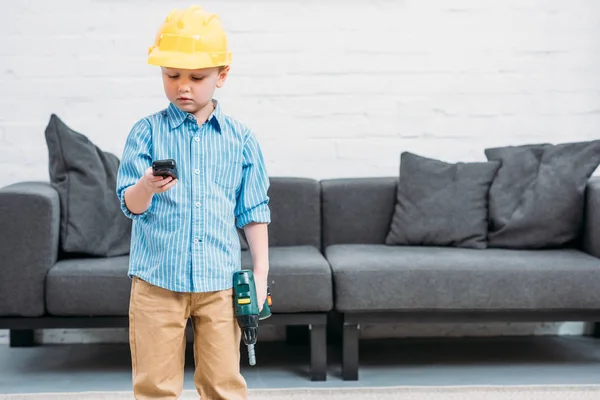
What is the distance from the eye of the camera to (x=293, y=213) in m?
3.49

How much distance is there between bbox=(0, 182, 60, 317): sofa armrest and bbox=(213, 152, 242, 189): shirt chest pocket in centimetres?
126

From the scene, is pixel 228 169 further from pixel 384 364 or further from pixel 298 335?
pixel 298 335

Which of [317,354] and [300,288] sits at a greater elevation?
[300,288]

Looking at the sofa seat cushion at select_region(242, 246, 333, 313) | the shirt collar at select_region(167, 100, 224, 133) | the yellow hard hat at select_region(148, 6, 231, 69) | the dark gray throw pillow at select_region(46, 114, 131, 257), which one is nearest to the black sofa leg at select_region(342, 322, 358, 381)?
the sofa seat cushion at select_region(242, 246, 333, 313)

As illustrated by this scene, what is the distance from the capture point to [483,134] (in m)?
3.82

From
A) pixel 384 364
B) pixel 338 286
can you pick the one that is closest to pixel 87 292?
pixel 338 286

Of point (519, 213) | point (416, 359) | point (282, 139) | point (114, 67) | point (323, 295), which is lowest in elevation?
point (416, 359)

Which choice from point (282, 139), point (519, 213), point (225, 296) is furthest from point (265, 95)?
point (225, 296)

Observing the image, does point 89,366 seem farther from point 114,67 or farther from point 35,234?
point 114,67

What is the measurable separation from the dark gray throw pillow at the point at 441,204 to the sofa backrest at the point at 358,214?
83 millimetres

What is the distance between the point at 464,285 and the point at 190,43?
1.54 meters

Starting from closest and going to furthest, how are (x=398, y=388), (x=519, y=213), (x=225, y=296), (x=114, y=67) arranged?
(x=225, y=296), (x=398, y=388), (x=519, y=213), (x=114, y=67)

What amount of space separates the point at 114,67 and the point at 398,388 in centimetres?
181

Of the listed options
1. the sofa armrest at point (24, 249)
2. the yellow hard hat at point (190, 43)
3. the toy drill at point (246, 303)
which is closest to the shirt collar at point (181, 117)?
the yellow hard hat at point (190, 43)
